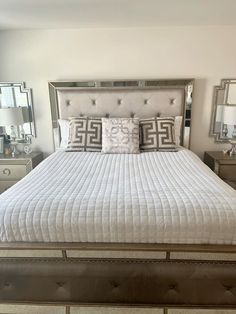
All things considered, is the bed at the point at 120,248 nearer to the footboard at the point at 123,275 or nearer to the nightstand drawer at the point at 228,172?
the footboard at the point at 123,275

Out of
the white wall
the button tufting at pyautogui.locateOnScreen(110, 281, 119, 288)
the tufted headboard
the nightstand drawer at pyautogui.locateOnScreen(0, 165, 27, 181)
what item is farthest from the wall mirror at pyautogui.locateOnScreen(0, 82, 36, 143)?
the button tufting at pyautogui.locateOnScreen(110, 281, 119, 288)

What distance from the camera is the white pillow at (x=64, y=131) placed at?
2.84m

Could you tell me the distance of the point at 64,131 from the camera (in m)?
2.91

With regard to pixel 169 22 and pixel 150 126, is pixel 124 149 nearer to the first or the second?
pixel 150 126

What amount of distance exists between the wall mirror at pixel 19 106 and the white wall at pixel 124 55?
10 centimetres

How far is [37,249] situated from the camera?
4.48ft

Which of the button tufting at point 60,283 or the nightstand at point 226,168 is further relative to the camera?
the nightstand at point 226,168

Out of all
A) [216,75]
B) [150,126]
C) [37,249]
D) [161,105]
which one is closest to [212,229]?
[37,249]

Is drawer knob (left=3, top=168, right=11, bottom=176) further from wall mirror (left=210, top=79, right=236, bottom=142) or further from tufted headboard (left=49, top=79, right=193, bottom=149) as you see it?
wall mirror (left=210, top=79, right=236, bottom=142)

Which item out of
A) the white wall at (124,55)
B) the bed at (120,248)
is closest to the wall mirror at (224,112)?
the white wall at (124,55)

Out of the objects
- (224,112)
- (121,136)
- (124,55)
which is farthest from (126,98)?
(224,112)

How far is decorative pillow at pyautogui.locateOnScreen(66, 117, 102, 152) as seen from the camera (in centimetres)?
262

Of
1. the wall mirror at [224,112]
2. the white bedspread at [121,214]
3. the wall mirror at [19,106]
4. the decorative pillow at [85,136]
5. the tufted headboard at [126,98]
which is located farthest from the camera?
the wall mirror at [19,106]

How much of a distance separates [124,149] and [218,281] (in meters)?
1.49
